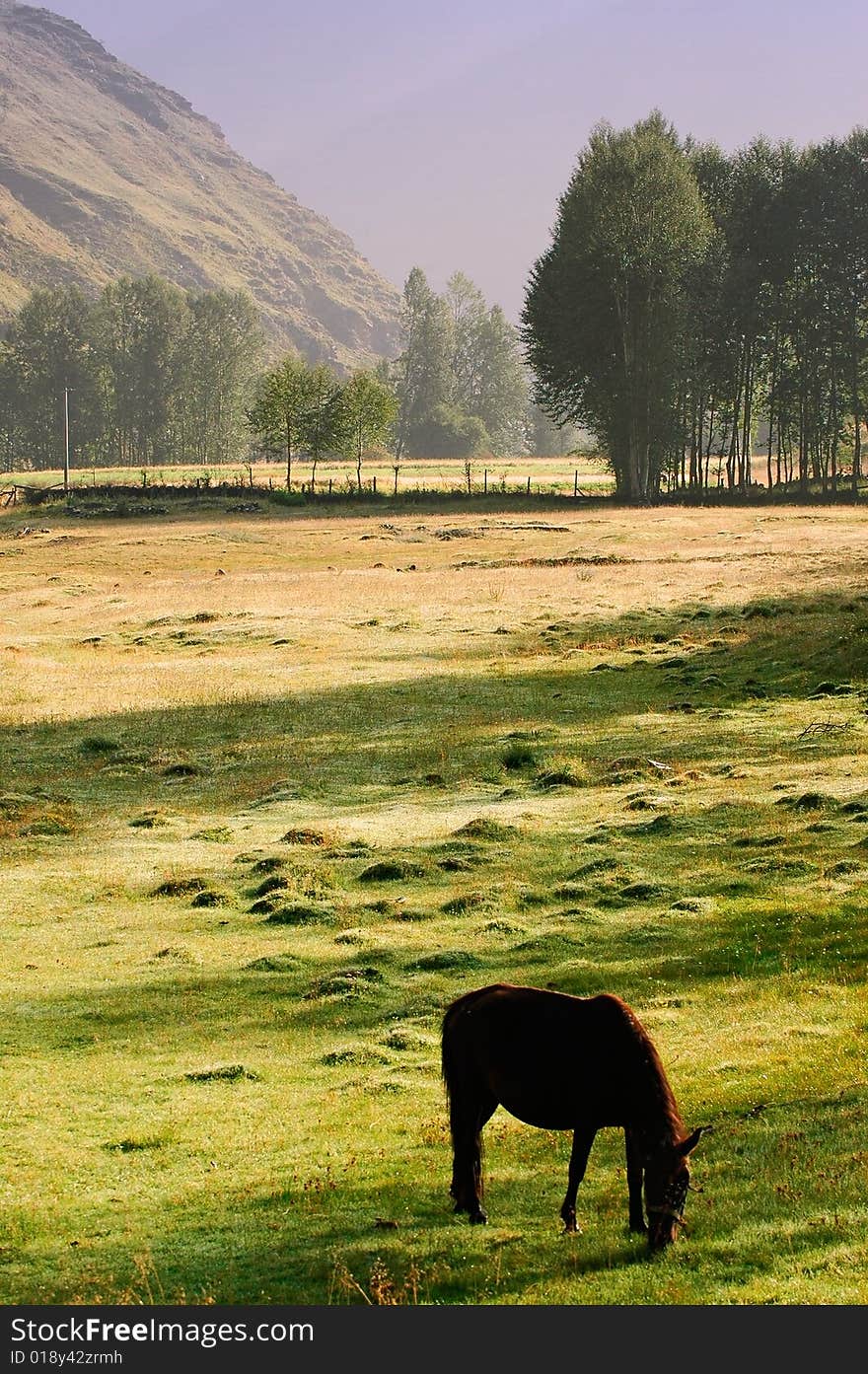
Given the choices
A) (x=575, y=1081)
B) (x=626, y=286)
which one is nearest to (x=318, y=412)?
(x=626, y=286)

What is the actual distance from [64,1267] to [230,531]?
8908 cm

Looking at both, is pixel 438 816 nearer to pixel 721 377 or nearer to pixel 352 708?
pixel 352 708

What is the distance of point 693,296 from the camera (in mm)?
115375

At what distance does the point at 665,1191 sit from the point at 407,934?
12118 millimetres

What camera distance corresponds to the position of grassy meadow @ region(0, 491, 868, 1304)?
11.8 metres

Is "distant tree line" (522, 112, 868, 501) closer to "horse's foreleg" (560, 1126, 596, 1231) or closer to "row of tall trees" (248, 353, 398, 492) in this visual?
"row of tall trees" (248, 353, 398, 492)

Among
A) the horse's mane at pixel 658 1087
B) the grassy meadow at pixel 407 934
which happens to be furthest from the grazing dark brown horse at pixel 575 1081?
the grassy meadow at pixel 407 934

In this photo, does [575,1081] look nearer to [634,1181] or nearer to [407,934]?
[634,1181]

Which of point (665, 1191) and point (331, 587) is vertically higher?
point (331, 587)

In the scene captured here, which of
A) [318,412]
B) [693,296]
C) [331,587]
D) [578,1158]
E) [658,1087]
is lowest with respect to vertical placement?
[578,1158]

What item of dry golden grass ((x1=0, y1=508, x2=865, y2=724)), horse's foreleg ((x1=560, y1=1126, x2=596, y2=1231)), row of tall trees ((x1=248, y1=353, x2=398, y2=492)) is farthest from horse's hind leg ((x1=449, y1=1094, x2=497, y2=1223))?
row of tall trees ((x1=248, y1=353, x2=398, y2=492))

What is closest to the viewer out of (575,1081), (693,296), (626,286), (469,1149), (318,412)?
(575,1081)

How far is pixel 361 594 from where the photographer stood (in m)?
69.2

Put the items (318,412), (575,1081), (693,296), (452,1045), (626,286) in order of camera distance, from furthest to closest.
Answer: (318,412) → (693,296) → (626,286) → (452,1045) → (575,1081)
